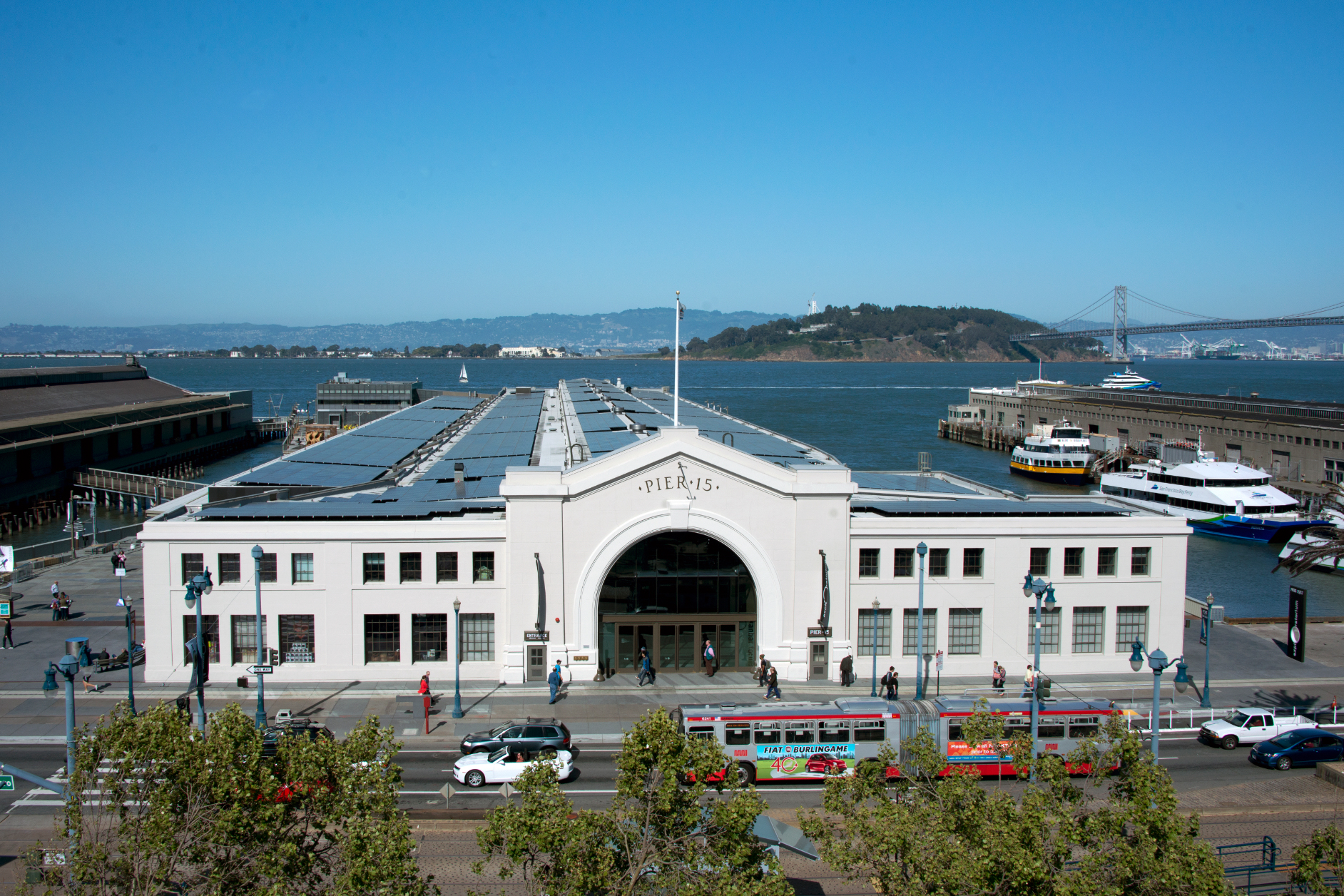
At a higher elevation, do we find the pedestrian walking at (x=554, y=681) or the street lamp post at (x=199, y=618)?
the street lamp post at (x=199, y=618)

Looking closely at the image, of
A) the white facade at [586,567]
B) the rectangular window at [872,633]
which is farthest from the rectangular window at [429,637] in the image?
the rectangular window at [872,633]

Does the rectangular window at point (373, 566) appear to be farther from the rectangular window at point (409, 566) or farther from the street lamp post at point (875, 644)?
the street lamp post at point (875, 644)

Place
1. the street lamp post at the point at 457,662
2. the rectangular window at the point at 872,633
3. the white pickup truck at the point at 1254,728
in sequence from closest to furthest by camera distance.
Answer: the white pickup truck at the point at 1254,728 < the street lamp post at the point at 457,662 < the rectangular window at the point at 872,633

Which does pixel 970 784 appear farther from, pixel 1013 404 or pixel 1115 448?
pixel 1013 404

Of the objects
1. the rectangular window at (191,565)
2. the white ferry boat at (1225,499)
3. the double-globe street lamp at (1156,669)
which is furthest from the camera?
the white ferry boat at (1225,499)

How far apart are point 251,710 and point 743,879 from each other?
72.6ft

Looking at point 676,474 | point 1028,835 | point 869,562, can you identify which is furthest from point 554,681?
point 1028,835

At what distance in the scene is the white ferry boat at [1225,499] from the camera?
77562 mm

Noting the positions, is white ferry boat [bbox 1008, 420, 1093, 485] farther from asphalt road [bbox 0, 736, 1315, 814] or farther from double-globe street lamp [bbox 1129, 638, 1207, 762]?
asphalt road [bbox 0, 736, 1315, 814]

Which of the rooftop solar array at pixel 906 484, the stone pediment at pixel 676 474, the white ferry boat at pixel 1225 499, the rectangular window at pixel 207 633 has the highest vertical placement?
the stone pediment at pixel 676 474

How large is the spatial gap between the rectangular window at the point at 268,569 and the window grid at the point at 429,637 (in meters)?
4.92

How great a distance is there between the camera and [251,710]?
31.1 m

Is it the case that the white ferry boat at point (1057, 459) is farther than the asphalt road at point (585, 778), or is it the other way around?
the white ferry boat at point (1057, 459)

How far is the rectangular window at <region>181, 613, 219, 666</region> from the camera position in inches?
1324
